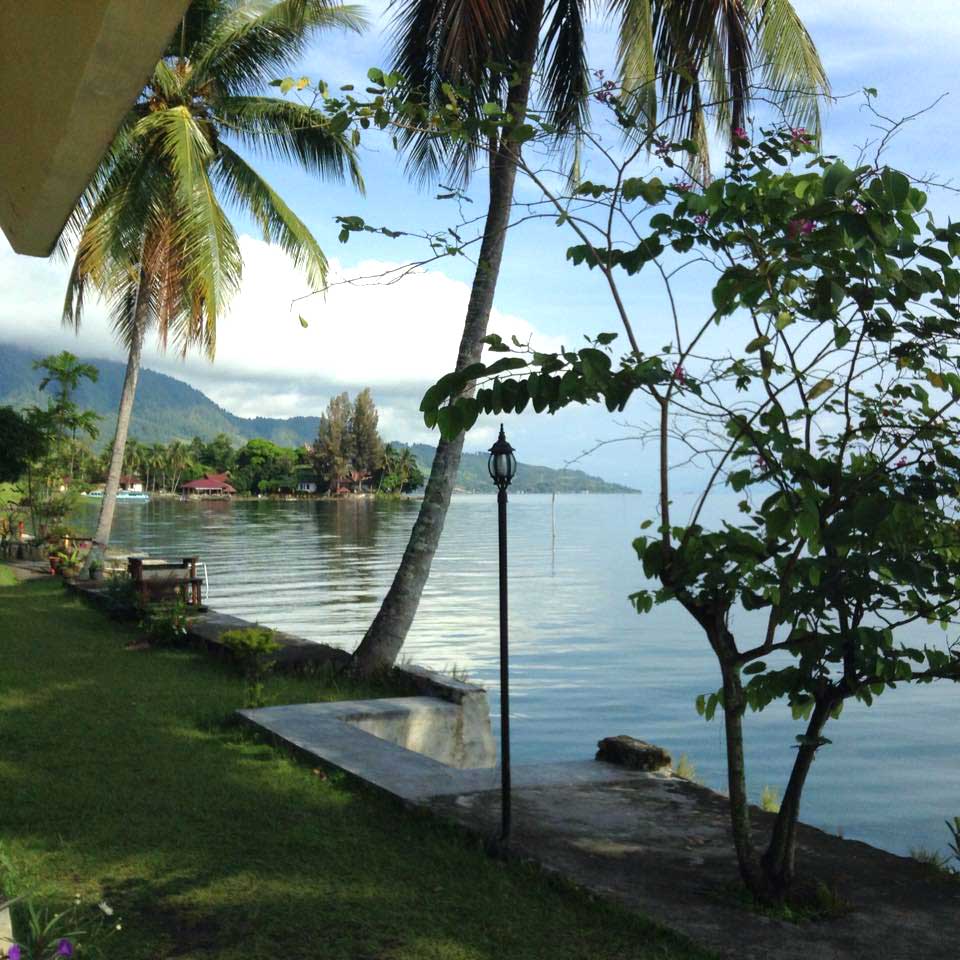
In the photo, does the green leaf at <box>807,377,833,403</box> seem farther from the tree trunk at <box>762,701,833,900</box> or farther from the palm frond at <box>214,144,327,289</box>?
the palm frond at <box>214,144,327,289</box>

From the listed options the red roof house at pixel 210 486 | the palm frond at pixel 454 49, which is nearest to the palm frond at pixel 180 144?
the palm frond at pixel 454 49

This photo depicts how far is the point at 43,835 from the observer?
5.20 meters

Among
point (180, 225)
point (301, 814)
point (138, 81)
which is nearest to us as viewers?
point (138, 81)

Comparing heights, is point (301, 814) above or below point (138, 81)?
below

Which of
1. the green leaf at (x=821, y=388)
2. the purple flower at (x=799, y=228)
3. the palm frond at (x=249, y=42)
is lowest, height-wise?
the green leaf at (x=821, y=388)

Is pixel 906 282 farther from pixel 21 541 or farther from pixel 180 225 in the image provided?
pixel 21 541

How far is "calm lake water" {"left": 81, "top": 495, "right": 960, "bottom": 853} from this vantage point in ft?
38.6

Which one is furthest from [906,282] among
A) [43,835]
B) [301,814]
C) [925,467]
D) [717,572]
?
[43,835]

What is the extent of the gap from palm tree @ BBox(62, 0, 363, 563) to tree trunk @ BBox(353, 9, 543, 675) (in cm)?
611

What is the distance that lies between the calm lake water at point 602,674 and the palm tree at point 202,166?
248 inches

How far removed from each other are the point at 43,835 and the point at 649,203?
4207mm

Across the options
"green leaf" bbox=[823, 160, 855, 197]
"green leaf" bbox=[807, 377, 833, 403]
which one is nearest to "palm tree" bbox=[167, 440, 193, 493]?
"green leaf" bbox=[807, 377, 833, 403]

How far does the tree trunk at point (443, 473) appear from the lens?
380 inches

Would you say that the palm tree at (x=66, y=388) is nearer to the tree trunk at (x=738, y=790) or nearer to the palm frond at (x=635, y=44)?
the palm frond at (x=635, y=44)
